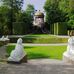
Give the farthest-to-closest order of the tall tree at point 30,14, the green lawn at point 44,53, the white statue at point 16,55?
the tall tree at point 30,14
the green lawn at point 44,53
the white statue at point 16,55

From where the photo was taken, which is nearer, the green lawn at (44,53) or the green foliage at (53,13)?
the green lawn at (44,53)

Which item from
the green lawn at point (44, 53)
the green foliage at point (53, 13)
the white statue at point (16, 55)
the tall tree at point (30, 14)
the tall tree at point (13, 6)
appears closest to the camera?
the white statue at point (16, 55)

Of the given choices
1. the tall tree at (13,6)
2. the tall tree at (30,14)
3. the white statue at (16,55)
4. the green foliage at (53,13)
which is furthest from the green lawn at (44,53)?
the green foliage at (53,13)

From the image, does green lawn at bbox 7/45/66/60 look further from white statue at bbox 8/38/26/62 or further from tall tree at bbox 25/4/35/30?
tall tree at bbox 25/4/35/30

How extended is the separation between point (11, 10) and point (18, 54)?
44.2 metres

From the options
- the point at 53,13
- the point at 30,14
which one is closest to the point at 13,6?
the point at 53,13

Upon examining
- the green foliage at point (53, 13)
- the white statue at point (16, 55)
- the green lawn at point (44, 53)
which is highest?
the green foliage at point (53, 13)

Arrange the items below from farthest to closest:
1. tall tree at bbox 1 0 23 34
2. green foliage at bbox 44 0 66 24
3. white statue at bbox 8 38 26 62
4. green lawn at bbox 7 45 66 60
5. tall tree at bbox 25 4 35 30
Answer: green foliage at bbox 44 0 66 24 < tall tree at bbox 25 4 35 30 < tall tree at bbox 1 0 23 34 < green lawn at bbox 7 45 66 60 < white statue at bbox 8 38 26 62

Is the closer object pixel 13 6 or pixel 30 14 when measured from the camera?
pixel 13 6

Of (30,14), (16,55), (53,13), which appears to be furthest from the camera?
(30,14)

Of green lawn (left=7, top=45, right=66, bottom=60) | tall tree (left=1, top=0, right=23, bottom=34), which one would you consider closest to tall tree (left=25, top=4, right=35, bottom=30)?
tall tree (left=1, top=0, right=23, bottom=34)

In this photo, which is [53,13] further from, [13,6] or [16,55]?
[16,55]

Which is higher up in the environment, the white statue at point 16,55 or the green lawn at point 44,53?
the white statue at point 16,55

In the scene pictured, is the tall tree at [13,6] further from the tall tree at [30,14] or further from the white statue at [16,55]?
the white statue at [16,55]
